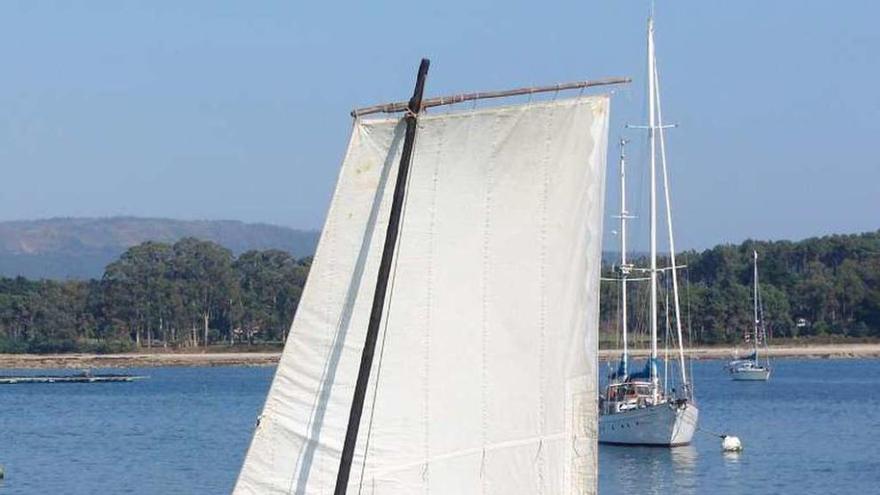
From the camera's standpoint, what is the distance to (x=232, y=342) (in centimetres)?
18875

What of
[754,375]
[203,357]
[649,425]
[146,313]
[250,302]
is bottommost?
[649,425]

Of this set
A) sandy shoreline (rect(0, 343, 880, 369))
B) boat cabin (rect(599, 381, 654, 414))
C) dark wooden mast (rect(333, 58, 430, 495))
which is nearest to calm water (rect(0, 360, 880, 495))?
boat cabin (rect(599, 381, 654, 414))

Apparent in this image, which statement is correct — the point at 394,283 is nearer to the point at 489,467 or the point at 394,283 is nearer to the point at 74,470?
the point at 489,467

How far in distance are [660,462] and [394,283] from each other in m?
37.3

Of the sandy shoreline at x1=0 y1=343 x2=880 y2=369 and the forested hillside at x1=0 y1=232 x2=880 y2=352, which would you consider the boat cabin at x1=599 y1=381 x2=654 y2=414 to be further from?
the forested hillside at x1=0 y1=232 x2=880 y2=352

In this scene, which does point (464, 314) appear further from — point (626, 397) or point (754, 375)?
point (754, 375)

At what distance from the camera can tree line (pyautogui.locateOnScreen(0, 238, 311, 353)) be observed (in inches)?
7269

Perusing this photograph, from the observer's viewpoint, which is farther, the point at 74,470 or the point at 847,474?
the point at 74,470

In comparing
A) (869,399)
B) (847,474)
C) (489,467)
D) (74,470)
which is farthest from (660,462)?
(869,399)

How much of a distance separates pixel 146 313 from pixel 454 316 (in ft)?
564

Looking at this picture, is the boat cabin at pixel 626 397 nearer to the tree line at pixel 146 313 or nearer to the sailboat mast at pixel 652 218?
the sailboat mast at pixel 652 218

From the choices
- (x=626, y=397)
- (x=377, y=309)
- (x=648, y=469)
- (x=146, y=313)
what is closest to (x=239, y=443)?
(x=626, y=397)

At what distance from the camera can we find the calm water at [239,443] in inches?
1988

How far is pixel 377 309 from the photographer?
16594 mm
